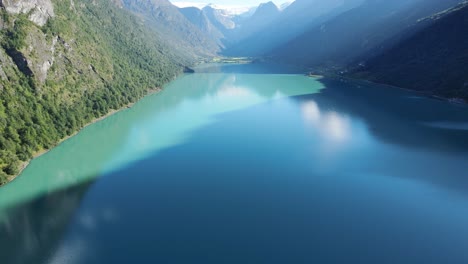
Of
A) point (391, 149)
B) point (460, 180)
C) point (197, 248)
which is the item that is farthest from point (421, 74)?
point (197, 248)

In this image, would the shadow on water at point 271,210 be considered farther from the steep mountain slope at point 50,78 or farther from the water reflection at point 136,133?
the steep mountain slope at point 50,78

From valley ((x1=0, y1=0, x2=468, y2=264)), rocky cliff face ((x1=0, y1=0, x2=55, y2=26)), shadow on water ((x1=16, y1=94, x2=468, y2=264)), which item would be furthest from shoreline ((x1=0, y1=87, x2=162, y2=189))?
rocky cliff face ((x1=0, y1=0, x2=55, y2=26))

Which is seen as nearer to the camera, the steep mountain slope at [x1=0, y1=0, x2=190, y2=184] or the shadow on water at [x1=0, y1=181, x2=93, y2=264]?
the shadow on water at [x1=0, y1=181, x2=93, y2=264]

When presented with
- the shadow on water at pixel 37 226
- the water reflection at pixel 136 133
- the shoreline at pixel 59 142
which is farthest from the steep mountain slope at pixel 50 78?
the shadow on water at pixel 37 226

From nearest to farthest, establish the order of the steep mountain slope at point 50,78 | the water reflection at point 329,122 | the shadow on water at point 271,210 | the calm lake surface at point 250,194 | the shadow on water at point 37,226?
the shadow on water at point 271,210, the calm lake surface at point 250,194, the shadow on water at point 37,226, the steep mountain slope at point 50,78, the water reflection at point 329,122

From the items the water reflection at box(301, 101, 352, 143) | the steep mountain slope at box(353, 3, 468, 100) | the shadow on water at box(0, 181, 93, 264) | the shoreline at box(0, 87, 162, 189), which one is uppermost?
the steep mountain slope at box(353, 3, 468, 100)

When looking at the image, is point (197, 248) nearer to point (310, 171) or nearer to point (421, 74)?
point (310, 171)

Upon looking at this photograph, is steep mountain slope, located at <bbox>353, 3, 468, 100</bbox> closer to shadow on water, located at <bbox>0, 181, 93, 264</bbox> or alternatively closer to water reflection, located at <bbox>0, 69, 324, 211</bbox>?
water reflection, located at <bbox>0, 69, 324, 211</bbox>
